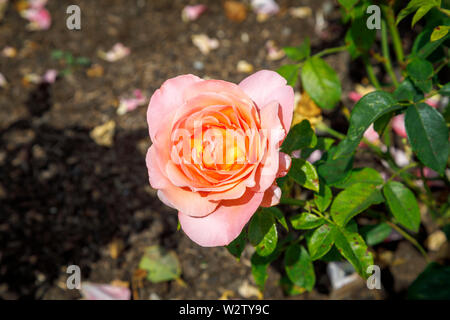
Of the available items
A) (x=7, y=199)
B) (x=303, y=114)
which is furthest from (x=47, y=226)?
(x=303, y=114)

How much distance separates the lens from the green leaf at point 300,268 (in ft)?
3.57

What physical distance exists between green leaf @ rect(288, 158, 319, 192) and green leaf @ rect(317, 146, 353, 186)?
5.8 inches

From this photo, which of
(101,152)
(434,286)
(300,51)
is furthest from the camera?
(101,152)

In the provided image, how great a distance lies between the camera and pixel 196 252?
1.57 metres

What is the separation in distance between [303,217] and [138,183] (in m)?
1.07

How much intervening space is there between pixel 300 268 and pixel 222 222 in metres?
0.47

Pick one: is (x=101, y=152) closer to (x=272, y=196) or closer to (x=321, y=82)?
(x=321, y=82)

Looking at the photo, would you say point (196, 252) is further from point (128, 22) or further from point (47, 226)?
point (128, 22)

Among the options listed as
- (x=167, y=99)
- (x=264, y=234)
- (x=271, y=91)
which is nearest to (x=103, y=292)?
(x=264, y=234)

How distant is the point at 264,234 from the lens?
844 millimetres

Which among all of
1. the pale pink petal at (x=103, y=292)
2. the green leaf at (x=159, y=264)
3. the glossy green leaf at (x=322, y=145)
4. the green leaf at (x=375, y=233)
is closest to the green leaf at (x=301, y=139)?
the glossy green leaf at (x=322, y=145)

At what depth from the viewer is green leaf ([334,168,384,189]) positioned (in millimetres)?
970

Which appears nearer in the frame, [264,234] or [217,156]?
[217,156]

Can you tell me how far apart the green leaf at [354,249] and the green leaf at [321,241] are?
14 millimetres
